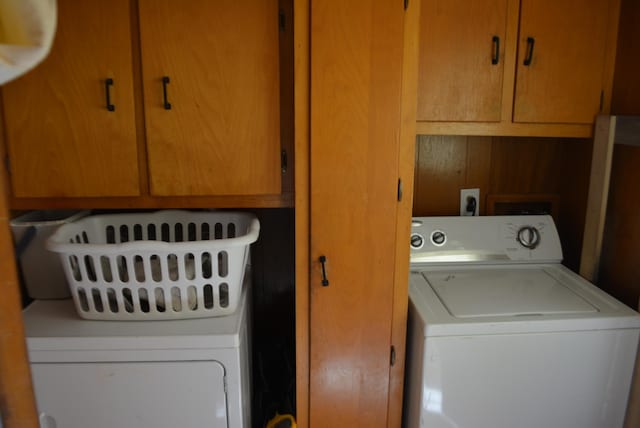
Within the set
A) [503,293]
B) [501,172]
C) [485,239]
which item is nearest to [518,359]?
[503,293]

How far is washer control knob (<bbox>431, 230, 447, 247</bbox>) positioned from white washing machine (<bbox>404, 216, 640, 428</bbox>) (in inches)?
10.0

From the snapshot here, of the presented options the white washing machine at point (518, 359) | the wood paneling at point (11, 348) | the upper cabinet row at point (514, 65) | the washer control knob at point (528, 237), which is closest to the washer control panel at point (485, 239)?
the washer control knob at point (528, 237)

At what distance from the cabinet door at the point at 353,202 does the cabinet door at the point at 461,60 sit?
0.33m

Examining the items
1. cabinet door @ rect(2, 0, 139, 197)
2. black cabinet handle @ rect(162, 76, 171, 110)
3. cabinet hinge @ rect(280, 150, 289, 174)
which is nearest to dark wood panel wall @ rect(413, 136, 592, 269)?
cabinet hinge @ rect(280, 150, 289, 174)

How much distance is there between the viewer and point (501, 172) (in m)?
1.93

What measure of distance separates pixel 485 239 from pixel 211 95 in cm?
113

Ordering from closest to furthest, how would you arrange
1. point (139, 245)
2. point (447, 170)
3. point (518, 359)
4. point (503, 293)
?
point (139, 245)
point (518, 359)
point (503, 293)
point (447, 170)

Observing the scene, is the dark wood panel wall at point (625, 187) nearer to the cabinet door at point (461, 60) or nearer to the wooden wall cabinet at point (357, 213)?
the cabinet door at point (461, 60)

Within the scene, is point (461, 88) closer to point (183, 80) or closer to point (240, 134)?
point (240, 134)

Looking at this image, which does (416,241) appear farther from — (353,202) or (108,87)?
(108,87)

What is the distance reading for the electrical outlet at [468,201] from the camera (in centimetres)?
192

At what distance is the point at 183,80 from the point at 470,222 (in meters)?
1.15

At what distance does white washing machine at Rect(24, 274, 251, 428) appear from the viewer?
1.25 metres

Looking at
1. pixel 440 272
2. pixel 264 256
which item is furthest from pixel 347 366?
pixel 264 256
